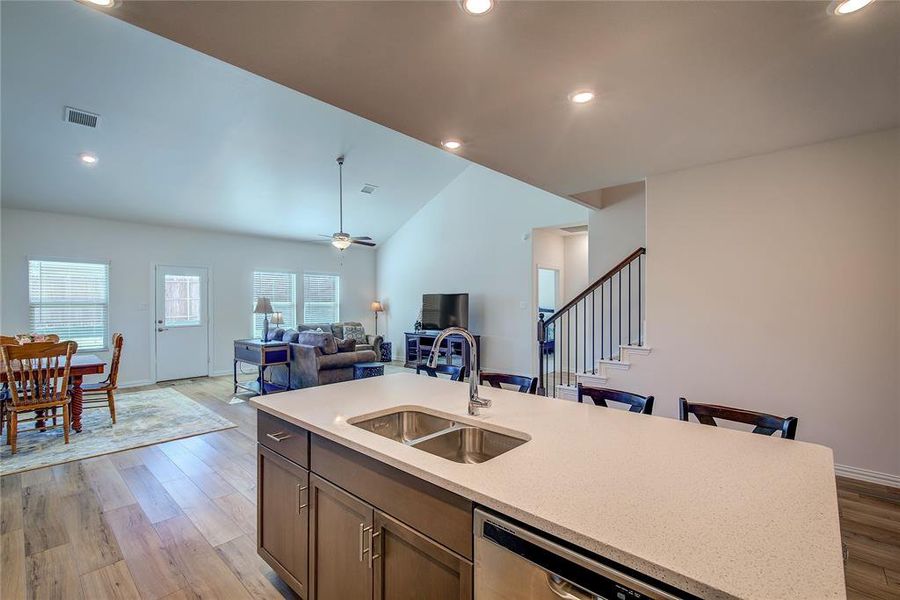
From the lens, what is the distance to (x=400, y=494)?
128cm

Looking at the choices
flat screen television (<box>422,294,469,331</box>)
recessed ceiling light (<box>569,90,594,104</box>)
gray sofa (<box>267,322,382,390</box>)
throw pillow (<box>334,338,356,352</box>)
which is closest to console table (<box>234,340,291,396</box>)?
gray sofa (<box>267,322,382,390</box>)

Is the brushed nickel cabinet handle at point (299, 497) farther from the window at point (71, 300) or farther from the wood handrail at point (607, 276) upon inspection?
the window at point (71, 300)

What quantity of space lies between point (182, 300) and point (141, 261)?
2.82ft

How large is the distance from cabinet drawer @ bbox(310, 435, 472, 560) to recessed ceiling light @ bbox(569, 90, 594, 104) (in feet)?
6.84

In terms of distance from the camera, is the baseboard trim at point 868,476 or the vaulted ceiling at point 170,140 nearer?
the baseboard trim at point 868,476

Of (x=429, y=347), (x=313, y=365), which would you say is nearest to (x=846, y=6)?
(x=313, y=365)

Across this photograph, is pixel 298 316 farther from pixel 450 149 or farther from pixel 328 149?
pixel 450 149

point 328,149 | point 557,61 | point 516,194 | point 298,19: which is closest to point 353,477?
point 298,19

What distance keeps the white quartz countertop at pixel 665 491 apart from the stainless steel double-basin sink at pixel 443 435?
6 cm

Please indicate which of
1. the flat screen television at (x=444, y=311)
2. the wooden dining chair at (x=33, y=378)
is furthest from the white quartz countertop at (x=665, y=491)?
the flat screen television at (x=444, y=311)

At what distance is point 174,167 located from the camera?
5336mm

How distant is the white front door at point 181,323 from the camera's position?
674cm

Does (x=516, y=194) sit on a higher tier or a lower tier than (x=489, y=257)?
higher

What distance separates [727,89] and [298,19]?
2158 mm
